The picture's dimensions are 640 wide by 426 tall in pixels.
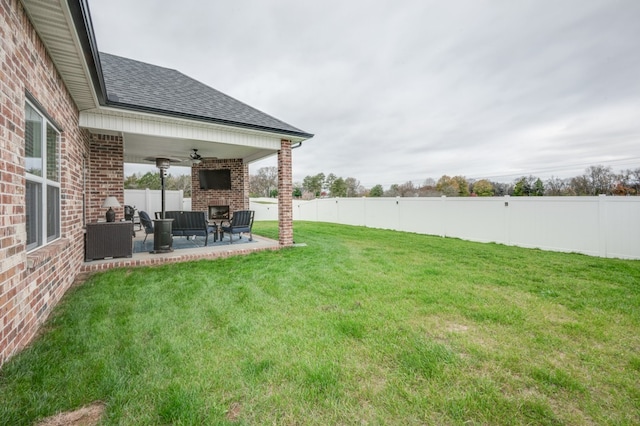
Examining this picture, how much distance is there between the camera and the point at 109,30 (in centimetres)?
938

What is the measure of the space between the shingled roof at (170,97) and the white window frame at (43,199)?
2002 millimetres

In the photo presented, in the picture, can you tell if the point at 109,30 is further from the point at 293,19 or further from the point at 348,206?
the point at 348,206

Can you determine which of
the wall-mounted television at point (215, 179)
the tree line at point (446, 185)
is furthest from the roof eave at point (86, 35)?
the tree line at point (446, 185)

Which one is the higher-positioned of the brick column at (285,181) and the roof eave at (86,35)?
the roof eave at (86,35)

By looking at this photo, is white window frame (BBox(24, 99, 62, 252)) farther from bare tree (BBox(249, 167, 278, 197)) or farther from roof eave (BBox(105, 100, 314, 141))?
bare tree (BBox(249, 167, 278, 197))

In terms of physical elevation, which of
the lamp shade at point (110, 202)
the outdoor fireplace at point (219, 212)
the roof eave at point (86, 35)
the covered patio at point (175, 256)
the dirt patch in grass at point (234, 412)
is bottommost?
the dirt patch in grass at point (234, 412)

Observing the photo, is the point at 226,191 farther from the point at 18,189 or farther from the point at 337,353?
the point at 337,353

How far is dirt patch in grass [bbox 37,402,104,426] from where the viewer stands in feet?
5.41

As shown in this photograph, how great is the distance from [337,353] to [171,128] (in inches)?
232

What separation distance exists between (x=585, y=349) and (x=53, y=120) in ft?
20.8

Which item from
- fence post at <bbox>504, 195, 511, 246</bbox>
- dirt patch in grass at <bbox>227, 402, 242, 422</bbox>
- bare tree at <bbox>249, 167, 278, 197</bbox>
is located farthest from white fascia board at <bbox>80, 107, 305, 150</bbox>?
bare tree at <bbox>249, 167, 278, 197</bbox>

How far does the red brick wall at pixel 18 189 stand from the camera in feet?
7.08

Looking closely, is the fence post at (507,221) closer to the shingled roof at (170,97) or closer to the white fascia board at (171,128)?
the shingled roof at (170,97)

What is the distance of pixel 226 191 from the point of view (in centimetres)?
1183
